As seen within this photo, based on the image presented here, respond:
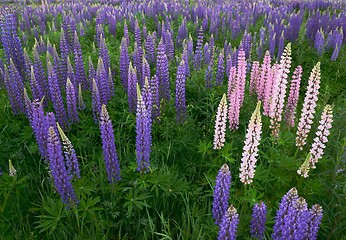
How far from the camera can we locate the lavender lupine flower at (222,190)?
266cm

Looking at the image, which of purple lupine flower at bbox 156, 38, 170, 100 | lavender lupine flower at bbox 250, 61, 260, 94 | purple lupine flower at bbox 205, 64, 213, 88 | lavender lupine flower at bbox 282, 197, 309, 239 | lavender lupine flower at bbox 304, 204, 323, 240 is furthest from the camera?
purple lupine flower at bbox 205, 64, 213, 88

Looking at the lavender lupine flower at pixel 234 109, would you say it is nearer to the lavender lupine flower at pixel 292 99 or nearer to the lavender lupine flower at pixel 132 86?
the lavender lupine flower at pixel 292 99

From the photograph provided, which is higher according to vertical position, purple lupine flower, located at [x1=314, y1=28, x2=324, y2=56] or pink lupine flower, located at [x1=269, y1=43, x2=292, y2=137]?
pink lupine flower, located at [x1=269, y1=43, x2=292, y2=137]

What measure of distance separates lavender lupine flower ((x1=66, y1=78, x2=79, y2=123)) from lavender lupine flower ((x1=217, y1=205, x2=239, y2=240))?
270 centimetres

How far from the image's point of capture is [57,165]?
9.09 feet

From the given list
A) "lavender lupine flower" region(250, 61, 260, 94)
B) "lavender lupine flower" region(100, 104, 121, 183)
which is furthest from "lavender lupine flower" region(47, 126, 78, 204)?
"lavender lupine flower" region(250, 61, 260, 94)

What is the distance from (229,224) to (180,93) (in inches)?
92.2

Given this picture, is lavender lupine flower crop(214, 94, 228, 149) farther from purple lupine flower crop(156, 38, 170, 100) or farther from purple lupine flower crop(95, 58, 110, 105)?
purple lupine flower crop(95, 58, 110, 105)

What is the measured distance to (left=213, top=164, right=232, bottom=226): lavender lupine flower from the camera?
8.73 feet

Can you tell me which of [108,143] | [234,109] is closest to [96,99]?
[108,143]

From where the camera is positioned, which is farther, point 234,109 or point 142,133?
point 234,109

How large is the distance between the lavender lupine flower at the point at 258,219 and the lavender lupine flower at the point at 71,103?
2.77 meters

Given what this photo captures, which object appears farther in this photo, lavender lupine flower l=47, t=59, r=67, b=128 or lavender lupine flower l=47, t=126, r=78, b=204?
lavender lupine flower l=47, t=59, r=67, b=128

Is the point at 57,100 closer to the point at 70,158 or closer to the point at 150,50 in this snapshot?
the point at 70,158
